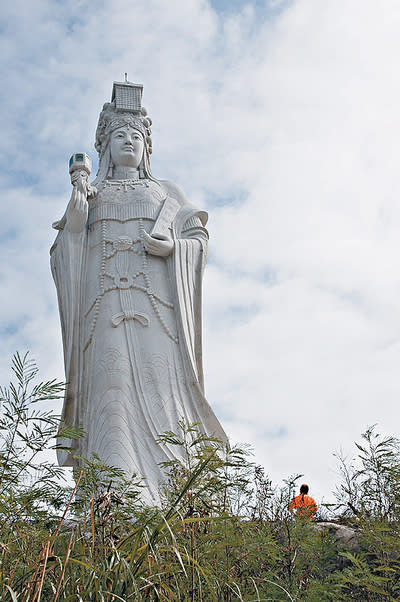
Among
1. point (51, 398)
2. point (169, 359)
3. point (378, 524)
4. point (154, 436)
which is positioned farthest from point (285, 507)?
point (169, 359)

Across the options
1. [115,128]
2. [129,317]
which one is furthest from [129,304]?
[115,128]

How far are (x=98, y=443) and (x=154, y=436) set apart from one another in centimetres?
50

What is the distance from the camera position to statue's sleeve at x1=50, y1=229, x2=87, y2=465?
23.1 feet

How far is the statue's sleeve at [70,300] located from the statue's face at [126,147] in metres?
1.10

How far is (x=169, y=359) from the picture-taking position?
700cm

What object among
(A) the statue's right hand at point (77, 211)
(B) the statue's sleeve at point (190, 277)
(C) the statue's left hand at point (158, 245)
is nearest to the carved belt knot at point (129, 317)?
(B) the statue's sleeve at point (190, 277)

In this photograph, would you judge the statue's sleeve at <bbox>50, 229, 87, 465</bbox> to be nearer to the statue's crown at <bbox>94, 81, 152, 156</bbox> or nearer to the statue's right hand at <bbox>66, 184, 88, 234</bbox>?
the statue's right hand at <bbox>66, 184, 88, 234</bbox>

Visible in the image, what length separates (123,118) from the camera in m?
8.25

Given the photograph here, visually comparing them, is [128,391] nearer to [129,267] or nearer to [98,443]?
[98,443]

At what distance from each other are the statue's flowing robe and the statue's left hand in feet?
0.22

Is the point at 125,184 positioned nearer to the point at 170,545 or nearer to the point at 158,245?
the point at 158,245

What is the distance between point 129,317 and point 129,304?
0.16 metres

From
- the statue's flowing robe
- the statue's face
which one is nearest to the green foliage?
the statue's flowing robe

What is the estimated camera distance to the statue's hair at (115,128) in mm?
8242
